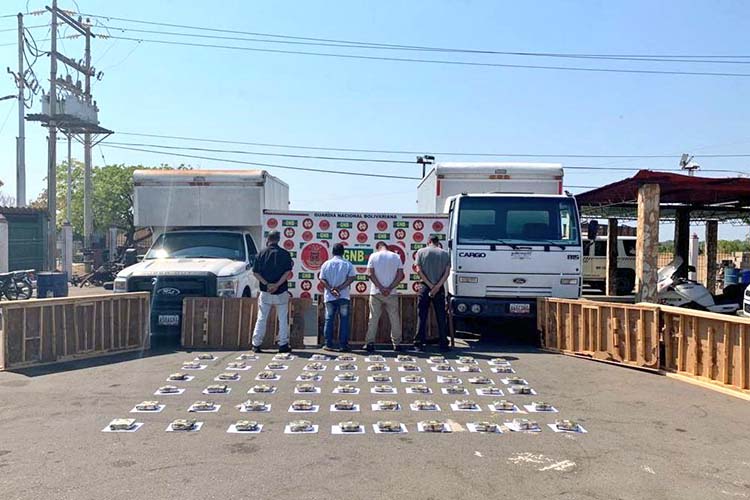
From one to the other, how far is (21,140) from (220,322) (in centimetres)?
2498

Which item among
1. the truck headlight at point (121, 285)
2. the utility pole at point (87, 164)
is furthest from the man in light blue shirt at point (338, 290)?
the utility pole at point (87, 164)

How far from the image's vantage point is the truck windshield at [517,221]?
11.6 m

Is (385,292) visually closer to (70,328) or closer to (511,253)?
(511,253)

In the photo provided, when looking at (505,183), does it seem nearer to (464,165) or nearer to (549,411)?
(464,165)

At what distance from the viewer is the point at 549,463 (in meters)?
5.48

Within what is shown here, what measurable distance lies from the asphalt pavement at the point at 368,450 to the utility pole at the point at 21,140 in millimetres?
25720

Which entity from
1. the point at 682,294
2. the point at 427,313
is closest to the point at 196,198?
the point at 427,313

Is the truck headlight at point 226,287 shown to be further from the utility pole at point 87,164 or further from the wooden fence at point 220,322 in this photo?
the utility pole at point 87,164

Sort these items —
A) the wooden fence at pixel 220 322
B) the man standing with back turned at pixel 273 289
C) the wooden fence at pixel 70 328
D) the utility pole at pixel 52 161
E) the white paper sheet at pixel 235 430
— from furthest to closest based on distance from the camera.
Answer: the utility pole at pixel 52 161 → the wooden fence at pixel 220 322 → the man standing with back turned at pixel 273 289 → the wooden fence at pixel 70 328 → the white paper sheet at pixel 235 430

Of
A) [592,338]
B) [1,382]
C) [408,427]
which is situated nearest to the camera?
[408,427]

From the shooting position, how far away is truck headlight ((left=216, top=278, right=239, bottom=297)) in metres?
11.6

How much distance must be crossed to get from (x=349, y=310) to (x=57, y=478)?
676 cm

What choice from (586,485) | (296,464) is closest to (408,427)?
(296,464)

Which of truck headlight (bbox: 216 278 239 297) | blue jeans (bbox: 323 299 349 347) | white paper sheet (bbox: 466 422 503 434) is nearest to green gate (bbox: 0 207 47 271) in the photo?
truck headlight (bbox: 216 278 239 297)
